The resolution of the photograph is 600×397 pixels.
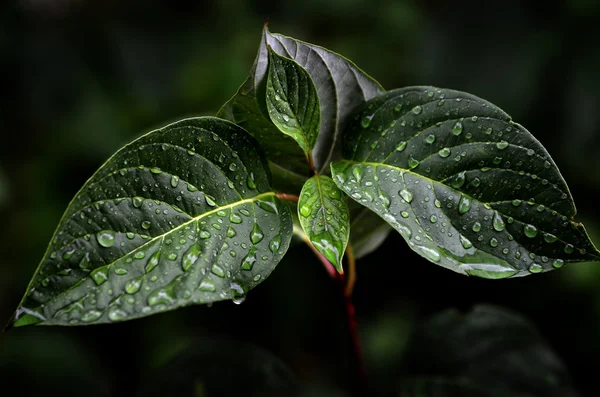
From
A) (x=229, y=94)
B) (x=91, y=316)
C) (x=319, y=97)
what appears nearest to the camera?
(x=91, y=316)

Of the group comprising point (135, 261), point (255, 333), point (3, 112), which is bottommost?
point (255, 333)

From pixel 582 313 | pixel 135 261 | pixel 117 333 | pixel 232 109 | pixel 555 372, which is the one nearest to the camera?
pixel 135 261

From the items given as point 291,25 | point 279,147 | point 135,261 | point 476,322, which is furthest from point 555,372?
point 291,25

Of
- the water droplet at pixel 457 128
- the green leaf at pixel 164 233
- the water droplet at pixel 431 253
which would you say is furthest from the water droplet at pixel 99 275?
the water droplet at pixel 457 128

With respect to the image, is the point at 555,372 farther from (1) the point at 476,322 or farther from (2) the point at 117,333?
(2) the point at 117,333

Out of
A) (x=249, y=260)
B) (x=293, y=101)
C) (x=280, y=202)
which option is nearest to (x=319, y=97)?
(x=293, y=101)

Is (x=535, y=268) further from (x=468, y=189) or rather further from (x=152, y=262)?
(x=152, y=262)

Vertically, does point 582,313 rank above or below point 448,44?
below
